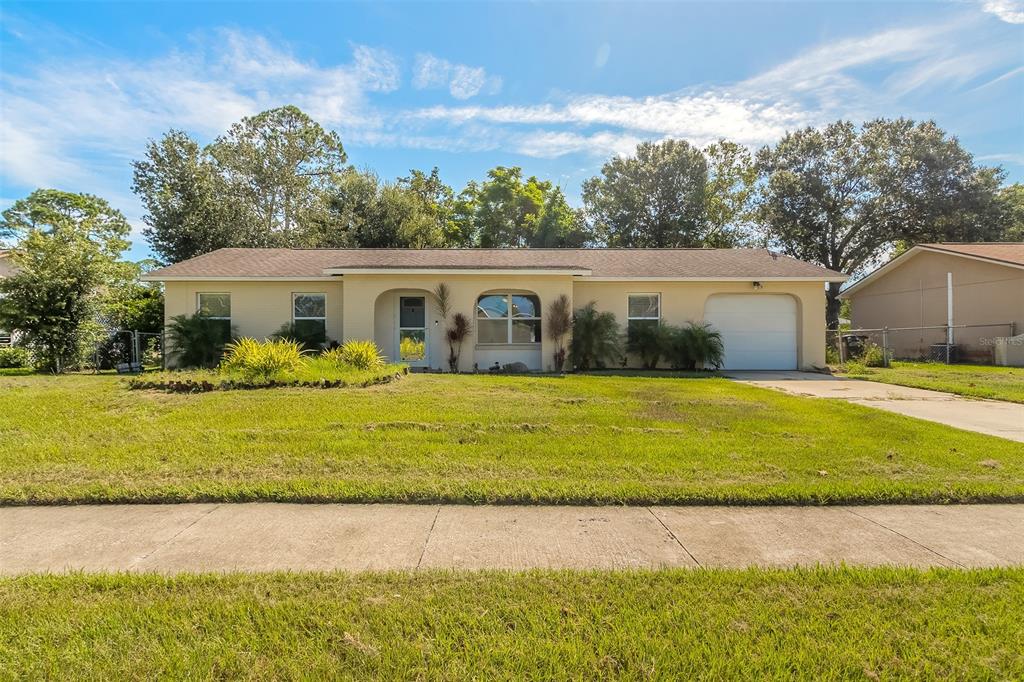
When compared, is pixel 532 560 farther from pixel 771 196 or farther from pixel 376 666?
pixel 771 196

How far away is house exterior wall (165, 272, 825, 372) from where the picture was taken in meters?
13.7

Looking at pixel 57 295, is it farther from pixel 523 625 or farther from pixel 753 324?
pixel 753 324

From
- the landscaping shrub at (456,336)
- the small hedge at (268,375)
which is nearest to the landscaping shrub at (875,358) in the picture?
the landscaping shrub at (456,336)

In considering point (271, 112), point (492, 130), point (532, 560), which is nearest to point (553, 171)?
point (492, 130)

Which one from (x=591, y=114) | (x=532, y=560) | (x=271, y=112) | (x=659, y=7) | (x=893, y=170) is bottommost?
(x=532, y=560)

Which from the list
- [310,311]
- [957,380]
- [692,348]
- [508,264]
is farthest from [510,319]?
[957,380]

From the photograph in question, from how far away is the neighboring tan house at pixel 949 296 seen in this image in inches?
717

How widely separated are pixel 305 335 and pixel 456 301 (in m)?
4.47

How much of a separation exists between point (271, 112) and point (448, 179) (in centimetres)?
1134

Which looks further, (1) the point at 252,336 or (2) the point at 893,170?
(2) the point at 893,170

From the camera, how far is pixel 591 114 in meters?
17.9

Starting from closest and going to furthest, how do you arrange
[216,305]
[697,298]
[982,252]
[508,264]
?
[508,264] → [216,305] → [697,298] → [982,252]

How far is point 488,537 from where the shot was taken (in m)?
3.35

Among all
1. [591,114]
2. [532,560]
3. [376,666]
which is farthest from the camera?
[591,114]
